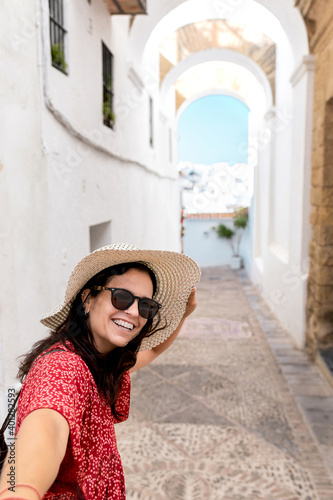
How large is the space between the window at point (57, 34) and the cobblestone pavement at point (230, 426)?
3.66m

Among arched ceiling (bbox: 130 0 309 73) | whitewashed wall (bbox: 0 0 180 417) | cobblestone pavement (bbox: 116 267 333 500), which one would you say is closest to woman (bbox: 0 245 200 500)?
whitewashed wall (bbox: 0 0 180 417)

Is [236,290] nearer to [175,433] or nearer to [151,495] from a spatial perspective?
[175,433]

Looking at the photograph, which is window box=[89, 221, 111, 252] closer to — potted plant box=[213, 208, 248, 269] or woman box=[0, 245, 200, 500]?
woman box=[0, 245, 200, 500]

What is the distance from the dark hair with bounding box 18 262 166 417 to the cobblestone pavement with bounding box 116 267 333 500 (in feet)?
7.29

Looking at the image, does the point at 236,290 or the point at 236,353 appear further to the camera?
the point at 236,290

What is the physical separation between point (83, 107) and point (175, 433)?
3.71m

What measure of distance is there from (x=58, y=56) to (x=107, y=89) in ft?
6.83

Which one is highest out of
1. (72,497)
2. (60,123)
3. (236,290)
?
(60,123)

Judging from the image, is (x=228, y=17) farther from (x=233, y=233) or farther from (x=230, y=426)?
(x=233, y=233)

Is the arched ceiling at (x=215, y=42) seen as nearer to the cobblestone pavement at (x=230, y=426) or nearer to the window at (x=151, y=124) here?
the window at (x=151, y=124)

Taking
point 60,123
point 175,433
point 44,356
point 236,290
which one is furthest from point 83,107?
point 236,290

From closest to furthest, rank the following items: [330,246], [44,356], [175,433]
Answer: [44,356], [175,433], [330,246]

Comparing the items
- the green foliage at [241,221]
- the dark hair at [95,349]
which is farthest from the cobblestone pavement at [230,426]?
the green foliage at [241,221]

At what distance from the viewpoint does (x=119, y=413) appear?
→ 5.44ft
